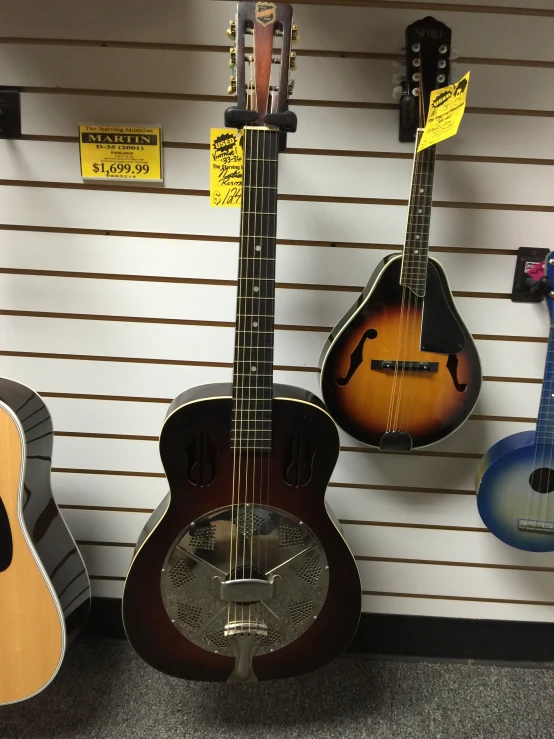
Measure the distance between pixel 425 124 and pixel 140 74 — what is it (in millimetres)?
649

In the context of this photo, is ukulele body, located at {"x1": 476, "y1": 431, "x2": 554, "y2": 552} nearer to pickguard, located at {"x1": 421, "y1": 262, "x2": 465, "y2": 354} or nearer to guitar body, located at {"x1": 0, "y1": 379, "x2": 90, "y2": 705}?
pickguard, located at {"x1": 421, "y1": 262, "x2": 465, "y2": 354}

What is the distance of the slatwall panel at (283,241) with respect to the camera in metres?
1.15

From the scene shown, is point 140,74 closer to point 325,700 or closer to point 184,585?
point 184,585

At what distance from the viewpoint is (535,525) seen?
1.27 meters

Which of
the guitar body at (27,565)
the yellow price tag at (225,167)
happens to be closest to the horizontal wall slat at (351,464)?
the guitar body at (27,565)

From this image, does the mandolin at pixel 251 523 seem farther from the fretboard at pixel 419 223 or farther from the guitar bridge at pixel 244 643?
the fretboard at pixel 419 223

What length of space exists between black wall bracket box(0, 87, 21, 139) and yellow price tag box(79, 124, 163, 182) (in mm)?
145

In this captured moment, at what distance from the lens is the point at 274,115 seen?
3.14ft

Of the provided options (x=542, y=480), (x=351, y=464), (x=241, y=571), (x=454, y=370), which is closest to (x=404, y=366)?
(x=454, y=370)

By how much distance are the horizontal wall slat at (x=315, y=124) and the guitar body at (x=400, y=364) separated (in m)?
0.32

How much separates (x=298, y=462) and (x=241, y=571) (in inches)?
10.8

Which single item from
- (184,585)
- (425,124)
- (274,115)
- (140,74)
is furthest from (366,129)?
(184,585)

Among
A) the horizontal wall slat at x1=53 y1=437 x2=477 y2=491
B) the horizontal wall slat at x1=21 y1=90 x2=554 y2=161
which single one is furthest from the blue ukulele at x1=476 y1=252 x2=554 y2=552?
the horizontal wall slat at x1=21 y1=90 x2=554 y2=161

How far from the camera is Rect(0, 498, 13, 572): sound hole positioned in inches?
41.9
